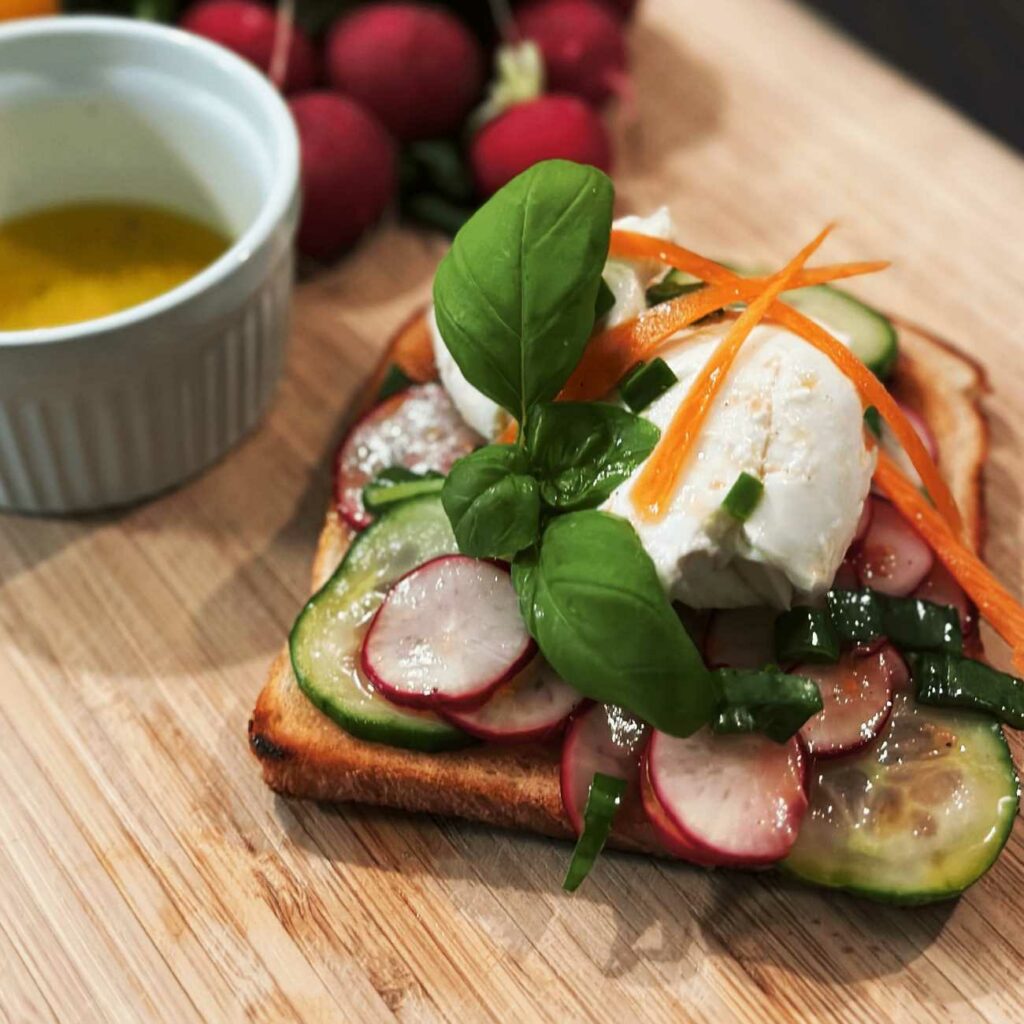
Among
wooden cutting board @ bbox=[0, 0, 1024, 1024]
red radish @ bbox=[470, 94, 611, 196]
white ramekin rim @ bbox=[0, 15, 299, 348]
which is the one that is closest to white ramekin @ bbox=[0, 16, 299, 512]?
white ramekin rim @ bbox=[0, 15, 299, 348]

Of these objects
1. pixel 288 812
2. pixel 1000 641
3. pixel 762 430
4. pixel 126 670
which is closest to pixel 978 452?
pixel 1000 641

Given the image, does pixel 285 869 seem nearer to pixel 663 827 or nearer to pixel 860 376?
pixel 663 827

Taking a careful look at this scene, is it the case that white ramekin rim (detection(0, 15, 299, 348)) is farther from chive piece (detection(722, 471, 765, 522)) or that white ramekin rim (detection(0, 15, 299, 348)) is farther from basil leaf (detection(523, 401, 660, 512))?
chive piece (detection(722, 471, 765, 522))

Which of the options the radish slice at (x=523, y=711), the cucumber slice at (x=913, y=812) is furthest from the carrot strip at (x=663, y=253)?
the cucumber slice at (x=913, y=812)

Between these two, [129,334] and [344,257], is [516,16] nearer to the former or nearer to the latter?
[344,257]

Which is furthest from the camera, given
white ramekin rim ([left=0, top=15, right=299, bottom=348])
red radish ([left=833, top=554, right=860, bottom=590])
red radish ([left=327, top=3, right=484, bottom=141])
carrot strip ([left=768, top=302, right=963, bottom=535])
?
red radish ([left=327, top=3, right=484, bottom=141])

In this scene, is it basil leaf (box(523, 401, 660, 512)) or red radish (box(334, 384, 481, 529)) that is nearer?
basil leaf (box(523, 401, 660, 512))
